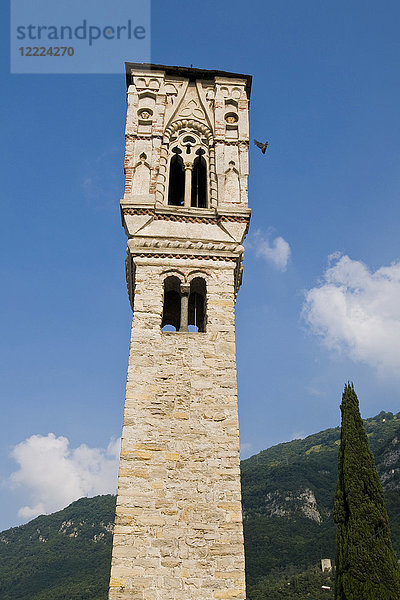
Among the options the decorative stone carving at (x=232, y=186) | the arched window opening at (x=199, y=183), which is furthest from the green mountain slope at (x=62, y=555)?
the decorative stone carving at (x=232, y=186)

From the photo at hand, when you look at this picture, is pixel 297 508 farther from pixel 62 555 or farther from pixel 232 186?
pixel 232 186

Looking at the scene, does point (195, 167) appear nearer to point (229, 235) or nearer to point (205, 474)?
point (229, 235)

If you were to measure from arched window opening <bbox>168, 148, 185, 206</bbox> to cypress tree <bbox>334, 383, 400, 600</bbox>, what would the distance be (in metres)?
8.60

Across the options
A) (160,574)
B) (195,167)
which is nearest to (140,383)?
(160,574)

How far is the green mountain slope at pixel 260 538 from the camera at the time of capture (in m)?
32.1

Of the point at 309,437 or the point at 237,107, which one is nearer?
the point at 237,107

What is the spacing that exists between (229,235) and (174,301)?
241cm

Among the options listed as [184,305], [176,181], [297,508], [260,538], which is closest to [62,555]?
[260,538]

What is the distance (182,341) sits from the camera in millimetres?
11719

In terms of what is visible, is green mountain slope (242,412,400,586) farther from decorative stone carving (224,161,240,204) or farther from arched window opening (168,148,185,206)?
decorative stone carving (224,161,240,204)

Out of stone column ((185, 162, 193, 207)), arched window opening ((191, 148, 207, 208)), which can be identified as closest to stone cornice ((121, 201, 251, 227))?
stone column ((185, 162, 193, 207))

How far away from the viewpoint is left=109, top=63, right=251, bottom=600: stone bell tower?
9.52 m

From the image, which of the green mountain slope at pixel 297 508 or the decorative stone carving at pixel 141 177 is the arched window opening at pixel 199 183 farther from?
the green mountain slope at pixel 297 508

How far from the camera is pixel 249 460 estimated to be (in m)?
71.0
